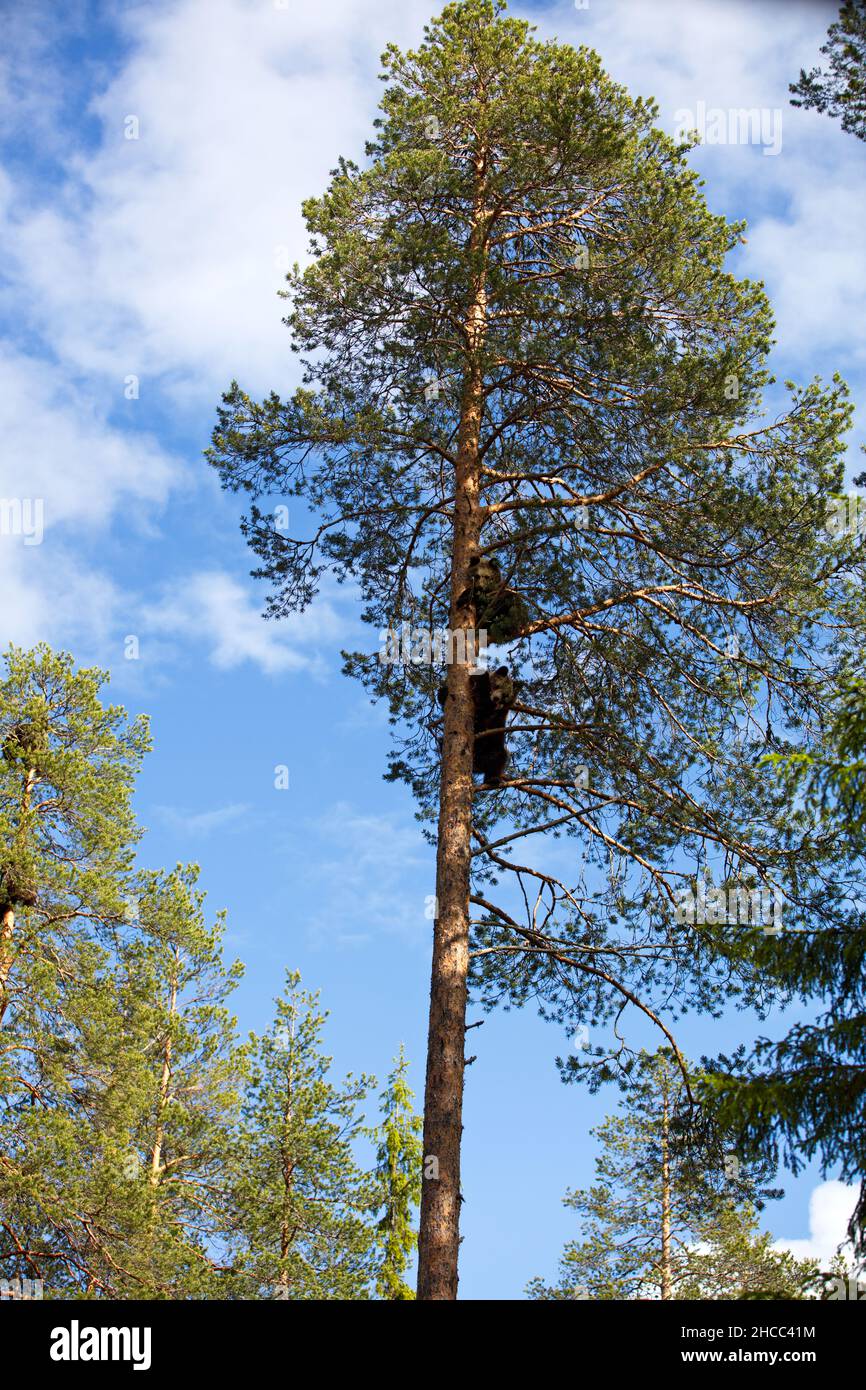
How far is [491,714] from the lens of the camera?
1081 cm

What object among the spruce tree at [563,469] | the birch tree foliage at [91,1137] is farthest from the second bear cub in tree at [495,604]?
the birch tree foliage at [91,1137]

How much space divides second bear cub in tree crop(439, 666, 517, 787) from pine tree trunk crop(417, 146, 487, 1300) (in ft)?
0.46

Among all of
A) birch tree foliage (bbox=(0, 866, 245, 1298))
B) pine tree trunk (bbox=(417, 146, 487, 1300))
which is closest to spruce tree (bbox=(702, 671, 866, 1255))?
pine tree trunk (bbox=(417, 146, 487, 1300))

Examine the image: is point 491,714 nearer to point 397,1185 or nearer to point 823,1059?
point 823,1059

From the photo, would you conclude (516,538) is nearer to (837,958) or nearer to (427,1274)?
(837,958)

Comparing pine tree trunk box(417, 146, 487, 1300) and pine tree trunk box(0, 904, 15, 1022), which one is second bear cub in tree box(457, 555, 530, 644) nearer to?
pine tree trunk box(417, 146, 487, 1300)

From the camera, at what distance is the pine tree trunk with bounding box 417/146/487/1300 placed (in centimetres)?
853

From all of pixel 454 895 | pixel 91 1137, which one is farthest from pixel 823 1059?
Answer: pixel 91 1137

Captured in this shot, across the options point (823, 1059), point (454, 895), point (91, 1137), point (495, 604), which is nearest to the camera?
point (823, 1059)

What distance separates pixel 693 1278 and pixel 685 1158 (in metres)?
11.7

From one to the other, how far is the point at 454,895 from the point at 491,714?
1.74 metres

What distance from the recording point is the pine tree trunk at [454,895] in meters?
8.53

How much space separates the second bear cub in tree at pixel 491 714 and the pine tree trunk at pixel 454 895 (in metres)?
0.14
